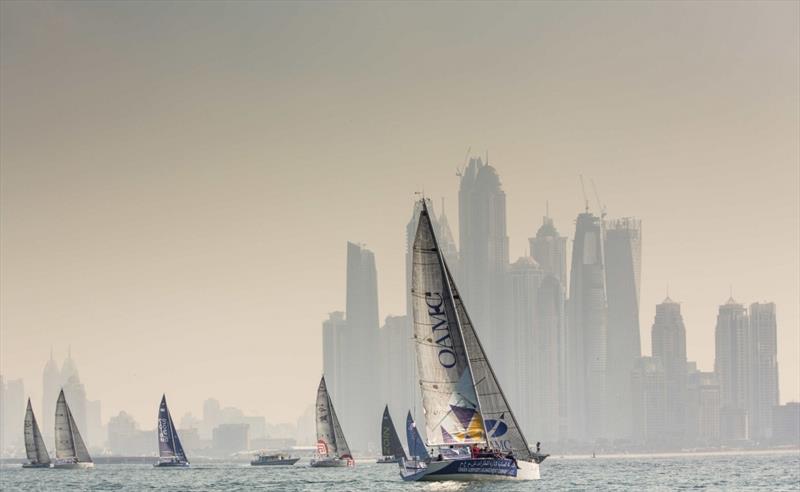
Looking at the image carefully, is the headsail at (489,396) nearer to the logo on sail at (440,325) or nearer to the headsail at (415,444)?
the logo on sail at (440,325)

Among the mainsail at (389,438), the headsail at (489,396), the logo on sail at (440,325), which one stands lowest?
the mainsail at (389,438)

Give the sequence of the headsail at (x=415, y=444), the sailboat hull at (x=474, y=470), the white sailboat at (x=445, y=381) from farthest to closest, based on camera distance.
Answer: the headsail at (x=415, y=444)
the sailboat hull at (x=474, y=470)
the white sailboat at (x=445, y=381)

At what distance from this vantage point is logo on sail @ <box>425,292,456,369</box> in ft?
313

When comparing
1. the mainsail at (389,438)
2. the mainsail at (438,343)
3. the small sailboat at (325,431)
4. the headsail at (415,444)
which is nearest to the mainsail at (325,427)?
the small sailboat at (325,431)

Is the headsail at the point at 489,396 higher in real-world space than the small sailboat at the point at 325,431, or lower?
higher

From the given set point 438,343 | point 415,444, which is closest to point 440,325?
point 438,343

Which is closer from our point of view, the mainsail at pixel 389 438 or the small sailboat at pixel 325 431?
the small sailboat at pixel 325 431

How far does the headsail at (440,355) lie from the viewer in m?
95.4

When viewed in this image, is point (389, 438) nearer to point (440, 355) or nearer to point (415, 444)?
point (415, 444)

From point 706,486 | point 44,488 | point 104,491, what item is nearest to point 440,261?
point 706,486

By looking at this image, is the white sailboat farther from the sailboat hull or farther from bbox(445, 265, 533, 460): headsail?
bbox(445, 265, 533, 460): headsail

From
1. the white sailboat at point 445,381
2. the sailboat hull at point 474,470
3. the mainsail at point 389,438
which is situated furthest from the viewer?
the mainsail at point 389,438

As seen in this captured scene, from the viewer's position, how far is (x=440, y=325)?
9538 cm

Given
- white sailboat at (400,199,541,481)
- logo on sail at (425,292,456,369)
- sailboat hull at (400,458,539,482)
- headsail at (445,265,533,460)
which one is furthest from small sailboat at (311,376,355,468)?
logo on sail at (425,292,456,369)
